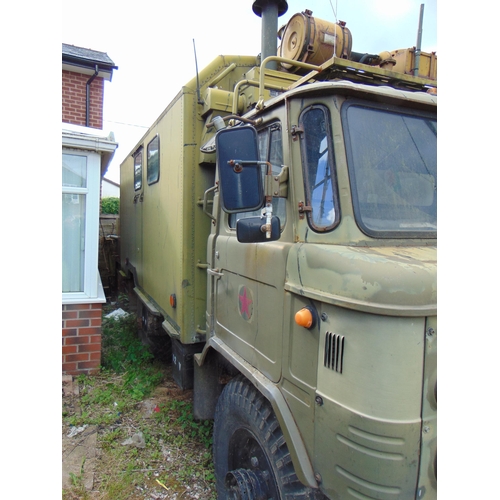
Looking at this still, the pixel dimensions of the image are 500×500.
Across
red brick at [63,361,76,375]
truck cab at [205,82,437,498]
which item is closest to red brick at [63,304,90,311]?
red brick at [63,361,76,375]

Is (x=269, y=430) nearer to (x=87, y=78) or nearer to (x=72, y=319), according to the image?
(x=72, y=319)

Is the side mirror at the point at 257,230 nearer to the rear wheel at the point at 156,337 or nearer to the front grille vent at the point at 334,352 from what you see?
the front grille vent at the point at 334,352

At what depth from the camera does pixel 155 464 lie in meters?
3.32

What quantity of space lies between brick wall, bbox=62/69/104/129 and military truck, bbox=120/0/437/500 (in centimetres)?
815

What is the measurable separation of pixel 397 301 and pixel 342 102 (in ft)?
3.14

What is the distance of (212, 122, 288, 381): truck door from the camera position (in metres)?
2.05

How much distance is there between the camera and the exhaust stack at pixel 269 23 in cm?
325

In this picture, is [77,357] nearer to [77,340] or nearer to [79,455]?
[77,340]

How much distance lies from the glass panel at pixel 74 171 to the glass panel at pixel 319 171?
12.7ft

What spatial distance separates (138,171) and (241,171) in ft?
13.5

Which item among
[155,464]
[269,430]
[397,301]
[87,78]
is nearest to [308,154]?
[397,301]

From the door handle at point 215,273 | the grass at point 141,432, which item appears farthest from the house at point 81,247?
the door handle at point 215,273

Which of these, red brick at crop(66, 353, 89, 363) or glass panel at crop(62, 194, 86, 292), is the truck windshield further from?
red brick at crop(66, 353, 89, 363)

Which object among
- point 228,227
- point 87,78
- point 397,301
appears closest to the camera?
point 397,301
